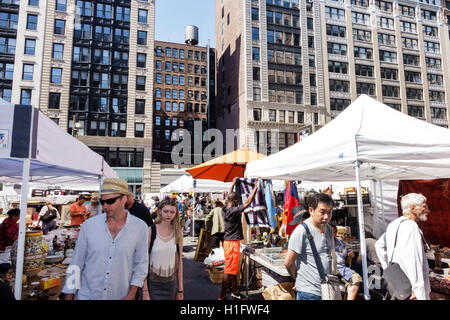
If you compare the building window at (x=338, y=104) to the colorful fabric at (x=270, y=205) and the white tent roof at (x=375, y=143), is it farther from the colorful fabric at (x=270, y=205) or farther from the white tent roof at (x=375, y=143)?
the white tent roof at (x=375, y=143)

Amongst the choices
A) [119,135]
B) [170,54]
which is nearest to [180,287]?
[119,135]

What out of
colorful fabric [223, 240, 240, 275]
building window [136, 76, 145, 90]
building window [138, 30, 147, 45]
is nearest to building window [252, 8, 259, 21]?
building window [138, 30, 147, 45]

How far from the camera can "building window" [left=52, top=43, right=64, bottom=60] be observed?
39.9 metres

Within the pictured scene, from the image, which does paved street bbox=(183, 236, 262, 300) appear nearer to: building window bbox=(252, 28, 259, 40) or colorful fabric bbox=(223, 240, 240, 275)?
colorful fabric bbox=(223, 240, 240, 275)

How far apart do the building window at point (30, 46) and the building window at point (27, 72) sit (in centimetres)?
197

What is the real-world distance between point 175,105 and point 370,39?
41.6 m

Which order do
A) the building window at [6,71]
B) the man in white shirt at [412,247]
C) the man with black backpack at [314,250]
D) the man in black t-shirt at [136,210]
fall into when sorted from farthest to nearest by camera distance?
the building window at [6,71]
the man in black t-shirt at [136,210]
the man with black backpack at [314,250]
the man in white shirt at [412,247]

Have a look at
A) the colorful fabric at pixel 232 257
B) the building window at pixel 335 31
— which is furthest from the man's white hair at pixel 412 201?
the building window at pixel 335 31

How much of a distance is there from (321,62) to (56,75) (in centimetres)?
4231

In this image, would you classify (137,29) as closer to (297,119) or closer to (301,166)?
(297,119)

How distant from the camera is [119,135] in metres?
41.8

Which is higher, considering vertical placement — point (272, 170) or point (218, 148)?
point (218, 148)

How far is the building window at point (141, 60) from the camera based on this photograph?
43.6 meters

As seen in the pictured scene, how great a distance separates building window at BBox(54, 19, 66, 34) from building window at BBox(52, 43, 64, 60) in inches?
79.2
